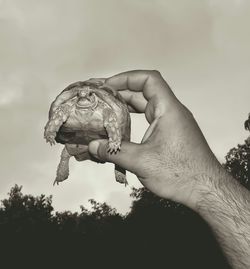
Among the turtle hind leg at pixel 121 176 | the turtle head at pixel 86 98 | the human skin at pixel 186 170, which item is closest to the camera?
the human skin at pixel 186 170

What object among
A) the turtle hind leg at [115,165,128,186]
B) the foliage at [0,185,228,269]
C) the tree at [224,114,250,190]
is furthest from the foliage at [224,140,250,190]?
the turtle hind leg at [115,165,128,186]

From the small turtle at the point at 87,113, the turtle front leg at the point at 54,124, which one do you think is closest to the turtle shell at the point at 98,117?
the small turtle at the point at 87,113

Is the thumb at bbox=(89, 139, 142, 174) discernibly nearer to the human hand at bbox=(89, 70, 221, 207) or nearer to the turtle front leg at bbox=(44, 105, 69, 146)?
the human hand at bbox=(89, 70, 221, 207)

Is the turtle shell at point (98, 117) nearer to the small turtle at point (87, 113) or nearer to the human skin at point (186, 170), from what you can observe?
the small turtle at point (87, 113)

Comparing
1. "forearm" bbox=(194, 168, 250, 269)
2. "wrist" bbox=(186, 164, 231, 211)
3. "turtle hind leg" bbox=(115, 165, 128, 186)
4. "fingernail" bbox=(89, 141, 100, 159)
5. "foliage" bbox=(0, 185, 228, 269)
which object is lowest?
"forearm" bbox=(194, 168, 250, 269)

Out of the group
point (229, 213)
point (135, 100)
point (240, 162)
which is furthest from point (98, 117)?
point (240, 162)

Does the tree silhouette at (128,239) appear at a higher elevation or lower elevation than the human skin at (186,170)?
higher
